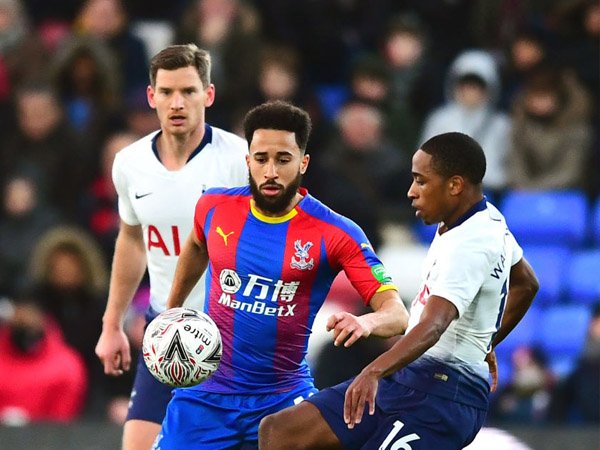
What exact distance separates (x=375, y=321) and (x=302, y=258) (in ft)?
1.81

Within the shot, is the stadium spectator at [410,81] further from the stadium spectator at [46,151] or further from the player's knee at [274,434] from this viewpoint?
the player's knee at [274,434]

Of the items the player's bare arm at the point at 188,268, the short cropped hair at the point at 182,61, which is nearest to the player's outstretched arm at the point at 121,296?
the player's bare arm at the point at 188,268

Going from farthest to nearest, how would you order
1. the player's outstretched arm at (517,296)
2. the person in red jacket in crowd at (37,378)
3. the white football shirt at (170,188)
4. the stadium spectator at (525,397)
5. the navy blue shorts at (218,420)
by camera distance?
1. the person in red jacket in crowd at (37,378)
2. the stadium spectator at (525,397)
3. the white football shirt at (170,188)
4. the player's outstretched arm at (517,296)
5. the navy blue shorts at (218,420)

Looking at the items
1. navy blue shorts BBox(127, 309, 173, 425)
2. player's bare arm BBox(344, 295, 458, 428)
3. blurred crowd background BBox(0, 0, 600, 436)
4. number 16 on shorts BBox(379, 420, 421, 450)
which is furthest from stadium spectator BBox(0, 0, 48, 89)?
player's bare arm BBox(344, 295, 458, 428)

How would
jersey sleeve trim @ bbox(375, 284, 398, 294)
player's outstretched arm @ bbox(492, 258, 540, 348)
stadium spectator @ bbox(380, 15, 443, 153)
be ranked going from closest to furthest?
1. jersey sleeve trim @ bbox(375, 284, 398, 294)
2. player's outstretched arm @ bbox(492, 258, 540, 348)
3. stadium spectator @ bbox(380, 15, 443, 153)

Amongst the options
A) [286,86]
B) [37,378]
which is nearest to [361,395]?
[37,378]

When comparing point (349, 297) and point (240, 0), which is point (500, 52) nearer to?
point (240, 0)

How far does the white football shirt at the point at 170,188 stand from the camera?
778 cm

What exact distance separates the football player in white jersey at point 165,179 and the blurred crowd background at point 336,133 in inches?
114

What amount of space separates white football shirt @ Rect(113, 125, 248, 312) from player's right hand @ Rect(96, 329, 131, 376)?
0.84 ft

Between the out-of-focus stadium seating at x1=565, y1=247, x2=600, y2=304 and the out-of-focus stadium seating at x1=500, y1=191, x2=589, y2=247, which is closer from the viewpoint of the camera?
the out-of-focus stadium seating at x1=565, y1=247, x2=600, y2=304

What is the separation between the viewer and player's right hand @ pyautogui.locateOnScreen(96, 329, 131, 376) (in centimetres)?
798

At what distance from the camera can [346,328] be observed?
6324mm

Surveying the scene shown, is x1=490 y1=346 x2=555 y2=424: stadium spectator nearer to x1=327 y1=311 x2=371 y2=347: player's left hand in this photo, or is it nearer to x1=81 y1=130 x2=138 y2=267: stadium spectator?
x1=81 y1=130 x2=138 y2=267: stadium spectator
